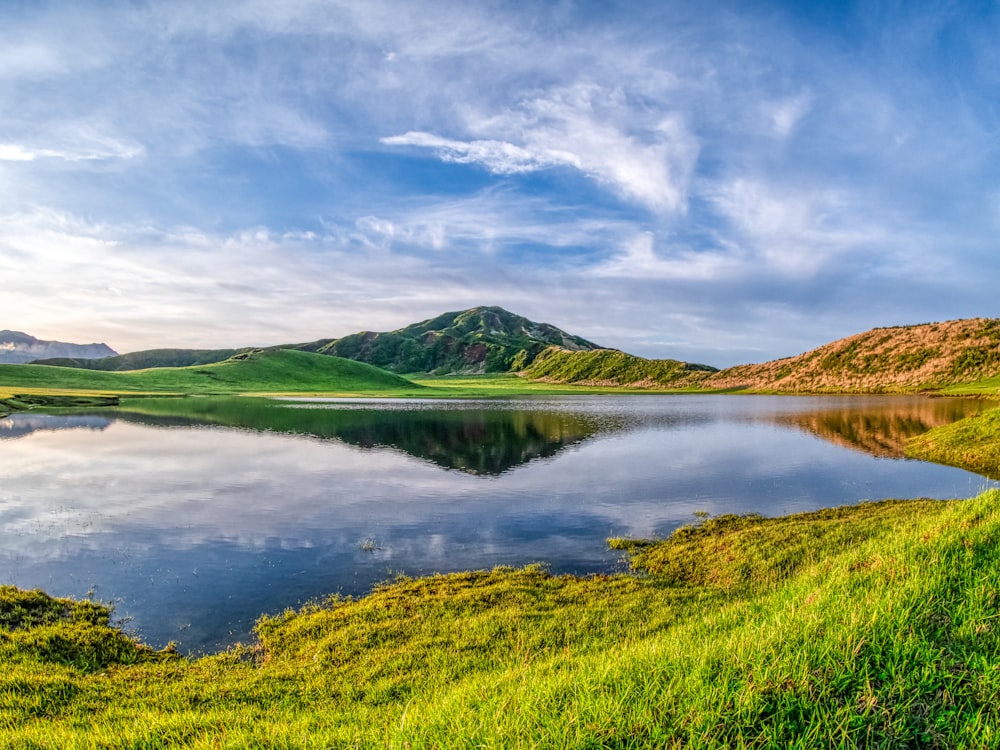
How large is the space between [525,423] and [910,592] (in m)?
66.2

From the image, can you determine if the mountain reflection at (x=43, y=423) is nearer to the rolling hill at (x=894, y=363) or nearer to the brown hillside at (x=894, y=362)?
the rolling hill at (x=894, y=363)

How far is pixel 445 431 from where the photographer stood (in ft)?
205

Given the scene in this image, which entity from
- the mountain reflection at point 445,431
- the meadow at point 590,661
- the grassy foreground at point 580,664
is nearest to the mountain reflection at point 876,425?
the mountain reflection at point 445,431

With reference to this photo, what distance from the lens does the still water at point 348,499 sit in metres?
17.8

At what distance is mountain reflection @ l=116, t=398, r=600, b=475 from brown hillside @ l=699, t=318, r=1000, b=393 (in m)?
109

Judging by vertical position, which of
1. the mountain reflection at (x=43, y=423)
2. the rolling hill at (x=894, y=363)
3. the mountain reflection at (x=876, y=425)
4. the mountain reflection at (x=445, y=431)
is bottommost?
the mountain reflection at (x=43, y=423)

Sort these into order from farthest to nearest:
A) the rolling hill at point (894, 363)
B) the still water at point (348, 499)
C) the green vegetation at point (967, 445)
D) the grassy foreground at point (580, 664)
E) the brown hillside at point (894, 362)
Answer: the brown hillside at point (894, 362)
the rolling hill at point (894, 363)
the green vegetation at point (967, 445)
the still water at point (348, 499)
the grassy foreground at point (580, 664)

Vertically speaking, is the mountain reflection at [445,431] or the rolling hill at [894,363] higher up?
the rolling hill at [894,363]

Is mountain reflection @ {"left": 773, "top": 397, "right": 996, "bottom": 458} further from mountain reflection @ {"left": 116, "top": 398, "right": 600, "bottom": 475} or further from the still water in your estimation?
mountain reflection @ {"left": 116, "top": 398, "right": 600, "bottom": 475}

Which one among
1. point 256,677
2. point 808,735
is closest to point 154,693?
point 256,677

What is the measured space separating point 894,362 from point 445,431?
150m

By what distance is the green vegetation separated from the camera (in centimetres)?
3488

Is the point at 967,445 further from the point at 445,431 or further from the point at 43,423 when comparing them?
the point at 43,423

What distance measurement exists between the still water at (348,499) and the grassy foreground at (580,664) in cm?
250
